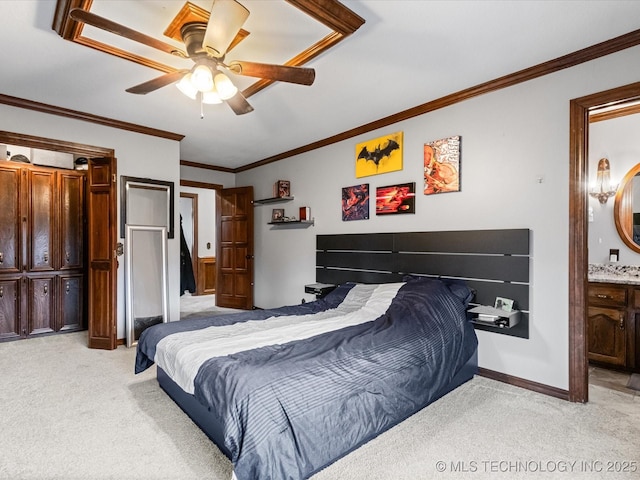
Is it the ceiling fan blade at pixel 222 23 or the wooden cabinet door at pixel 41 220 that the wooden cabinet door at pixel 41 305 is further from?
the ceiling fan blade at pixel 222 23

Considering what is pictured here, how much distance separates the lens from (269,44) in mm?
2479

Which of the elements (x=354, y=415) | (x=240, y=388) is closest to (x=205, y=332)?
(x=240, y=388)

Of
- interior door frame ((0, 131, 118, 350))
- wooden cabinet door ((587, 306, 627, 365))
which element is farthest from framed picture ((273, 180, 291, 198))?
wooden cabinet door ((587, 306, 627, 365))

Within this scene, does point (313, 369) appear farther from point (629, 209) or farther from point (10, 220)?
point (10, 220)

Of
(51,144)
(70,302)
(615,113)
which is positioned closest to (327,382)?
(51,144)

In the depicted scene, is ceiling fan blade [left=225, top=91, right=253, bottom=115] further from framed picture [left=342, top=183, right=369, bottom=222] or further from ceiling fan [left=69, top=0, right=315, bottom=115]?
framed picture [left=342, top=183, right=369, bottom=222]

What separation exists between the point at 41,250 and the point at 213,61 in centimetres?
384

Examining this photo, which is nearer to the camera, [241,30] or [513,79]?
[241,30]

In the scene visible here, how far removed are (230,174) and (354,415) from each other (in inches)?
214

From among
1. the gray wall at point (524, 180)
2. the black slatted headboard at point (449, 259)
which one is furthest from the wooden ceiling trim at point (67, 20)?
the black slatted headboard at point (449, 259)

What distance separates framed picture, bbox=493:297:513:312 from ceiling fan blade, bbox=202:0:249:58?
2798 millimetres

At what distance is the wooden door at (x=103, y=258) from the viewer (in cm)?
389

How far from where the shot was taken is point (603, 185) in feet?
12.1

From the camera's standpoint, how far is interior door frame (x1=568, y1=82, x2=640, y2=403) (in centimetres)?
256
